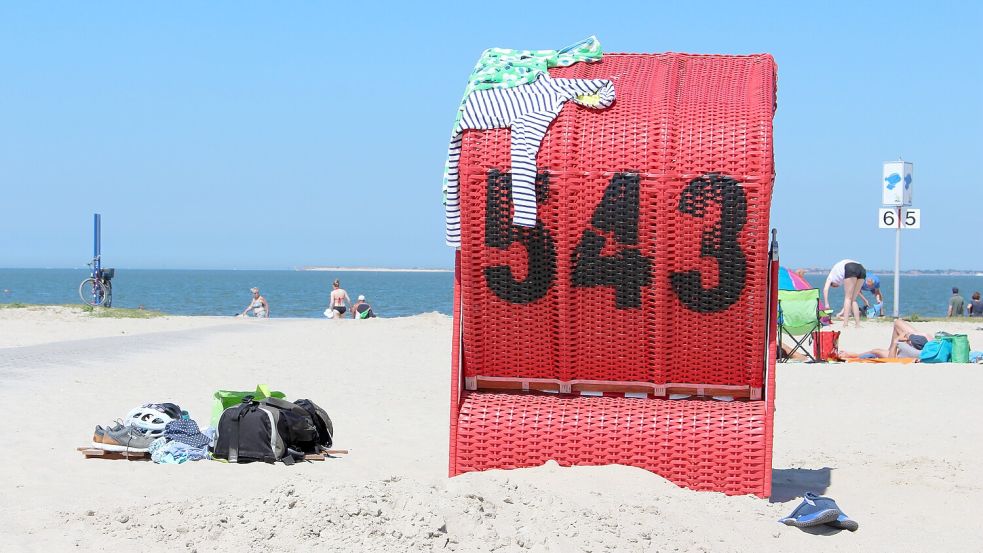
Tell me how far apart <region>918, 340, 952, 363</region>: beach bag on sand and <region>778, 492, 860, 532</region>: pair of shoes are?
9461mm

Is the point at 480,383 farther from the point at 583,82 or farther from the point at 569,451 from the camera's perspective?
the point at 583,82

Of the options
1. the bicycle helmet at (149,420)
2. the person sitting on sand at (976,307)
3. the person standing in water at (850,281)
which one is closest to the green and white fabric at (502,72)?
the bicycle helmet at (149,420)

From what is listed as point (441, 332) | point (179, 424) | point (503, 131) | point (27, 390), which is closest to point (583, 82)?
point (503, 131)

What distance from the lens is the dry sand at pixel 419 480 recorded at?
4.95m

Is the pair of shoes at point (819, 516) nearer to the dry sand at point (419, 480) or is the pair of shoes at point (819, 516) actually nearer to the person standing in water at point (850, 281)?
the dry sand at point (419, 480)

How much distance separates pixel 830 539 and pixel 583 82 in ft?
9.20

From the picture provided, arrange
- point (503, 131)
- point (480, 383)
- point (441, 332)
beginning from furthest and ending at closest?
point (441, 332) < point (480, 383) < point (503, 131)

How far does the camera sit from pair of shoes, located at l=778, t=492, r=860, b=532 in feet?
19.3

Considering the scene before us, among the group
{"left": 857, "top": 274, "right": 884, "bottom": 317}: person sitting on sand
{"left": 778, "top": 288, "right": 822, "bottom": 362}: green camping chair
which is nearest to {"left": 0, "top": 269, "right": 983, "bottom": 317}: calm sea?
{"left": 857, "top": 274, "right": 884, "bottom": 317}: person sitting on sand

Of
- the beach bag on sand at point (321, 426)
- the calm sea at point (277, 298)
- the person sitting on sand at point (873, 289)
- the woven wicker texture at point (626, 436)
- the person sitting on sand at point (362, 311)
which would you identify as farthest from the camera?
the calm sea at point (277, 298)

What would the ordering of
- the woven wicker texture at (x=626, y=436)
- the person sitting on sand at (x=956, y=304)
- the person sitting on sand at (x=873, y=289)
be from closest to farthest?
the woven wicker texture at (x=626, y=436) → the person sitting on sand at (x=873, y=289) → the person sitting on sand at (x=956, y=304)

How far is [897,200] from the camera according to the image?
81.3 ft

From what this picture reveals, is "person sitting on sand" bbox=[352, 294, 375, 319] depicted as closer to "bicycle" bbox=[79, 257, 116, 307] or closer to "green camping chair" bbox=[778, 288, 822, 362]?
"bicycle" bbox=[79, 257, 116, 307]

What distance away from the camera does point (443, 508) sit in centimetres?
506
